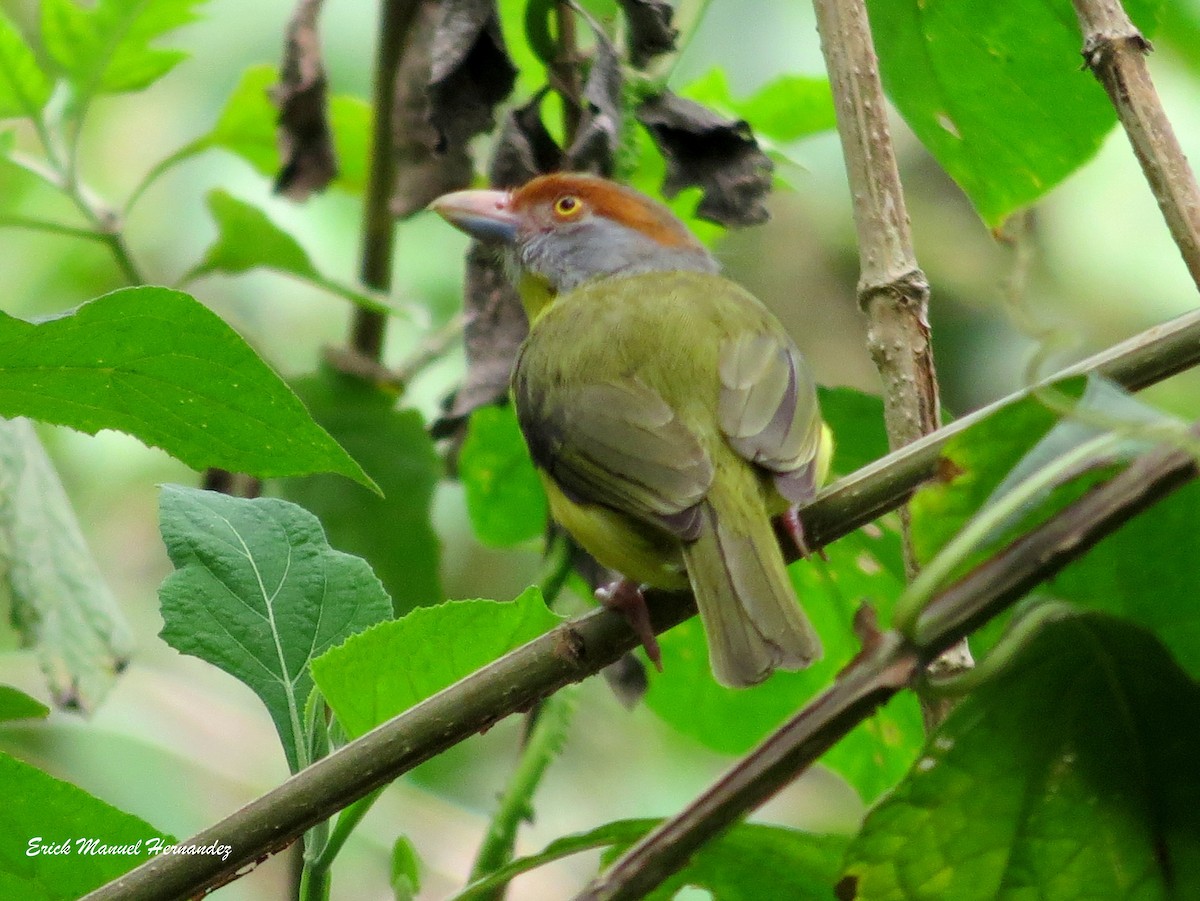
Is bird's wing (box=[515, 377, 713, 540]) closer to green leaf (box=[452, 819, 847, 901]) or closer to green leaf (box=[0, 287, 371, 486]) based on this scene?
green leaf (box=[452, 819, 847, 901])

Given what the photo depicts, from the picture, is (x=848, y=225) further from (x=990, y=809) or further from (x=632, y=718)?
(x=990, y=809)

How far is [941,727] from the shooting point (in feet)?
4.28

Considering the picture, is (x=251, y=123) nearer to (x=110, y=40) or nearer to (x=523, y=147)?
(x=110, y=40)

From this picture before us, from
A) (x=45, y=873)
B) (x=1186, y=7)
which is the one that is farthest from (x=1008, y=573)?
(x=1186, y=7)

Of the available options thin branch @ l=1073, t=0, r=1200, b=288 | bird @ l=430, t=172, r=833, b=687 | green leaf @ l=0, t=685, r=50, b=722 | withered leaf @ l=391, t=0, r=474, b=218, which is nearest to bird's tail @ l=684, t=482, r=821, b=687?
bird @ l=430, t=172, r=833, b=687

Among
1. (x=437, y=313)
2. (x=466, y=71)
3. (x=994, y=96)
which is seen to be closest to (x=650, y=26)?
(x=466, y=71)

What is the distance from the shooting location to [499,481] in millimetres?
3150

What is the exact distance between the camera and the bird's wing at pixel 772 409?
2.28m

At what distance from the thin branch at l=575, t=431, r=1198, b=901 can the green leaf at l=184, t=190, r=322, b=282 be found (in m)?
2.04

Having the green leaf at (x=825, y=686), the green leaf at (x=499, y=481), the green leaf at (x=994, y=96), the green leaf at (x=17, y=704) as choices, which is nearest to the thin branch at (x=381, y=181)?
the green leaf at (x=499, y=481)

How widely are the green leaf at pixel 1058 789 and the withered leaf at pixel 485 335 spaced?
150cm

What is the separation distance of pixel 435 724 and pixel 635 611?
1.94 ft

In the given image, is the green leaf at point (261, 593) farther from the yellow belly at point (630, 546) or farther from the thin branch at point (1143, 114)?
the thin branch at point (1143, 114)

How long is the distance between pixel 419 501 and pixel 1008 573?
2.05 metres
